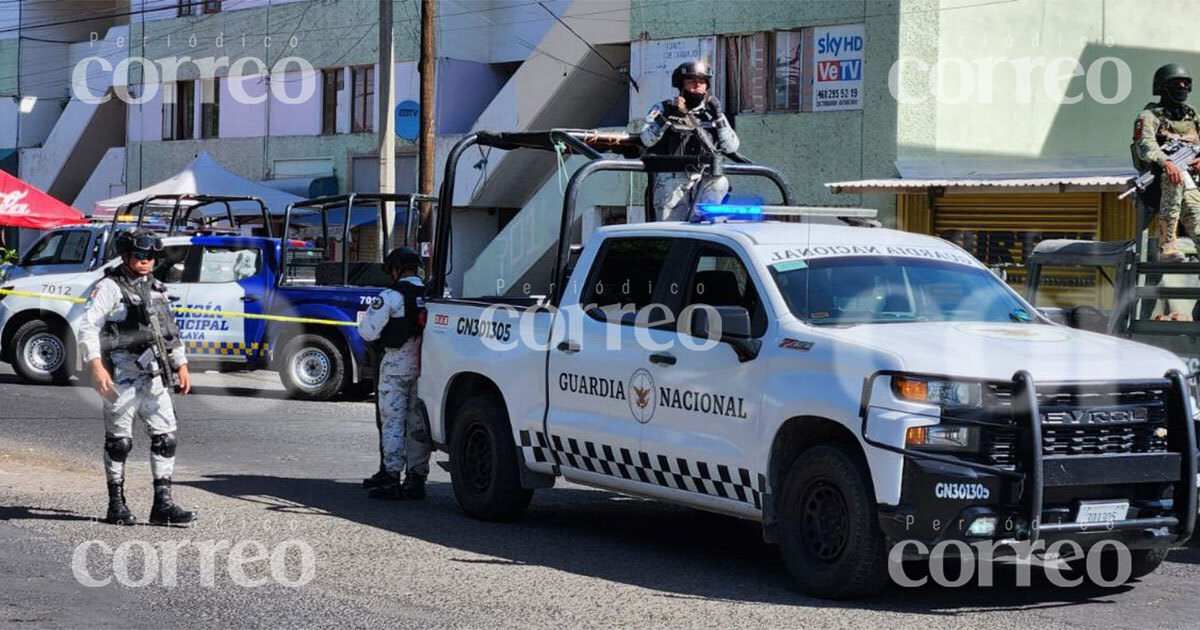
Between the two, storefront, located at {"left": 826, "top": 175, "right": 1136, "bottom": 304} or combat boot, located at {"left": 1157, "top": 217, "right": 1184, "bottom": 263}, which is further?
storefront, located at {"left": 826, "top": 175, "right": 1136, "bottom": 304}

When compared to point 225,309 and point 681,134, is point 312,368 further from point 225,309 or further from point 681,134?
point 681,134

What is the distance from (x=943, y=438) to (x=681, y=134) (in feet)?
15.5

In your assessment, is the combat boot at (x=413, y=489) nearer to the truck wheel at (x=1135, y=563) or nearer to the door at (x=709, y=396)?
the door at (x=709, y=396)

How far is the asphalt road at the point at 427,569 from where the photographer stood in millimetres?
7527

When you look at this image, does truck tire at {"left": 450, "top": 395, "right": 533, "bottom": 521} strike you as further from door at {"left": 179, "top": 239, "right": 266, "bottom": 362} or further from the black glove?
door at {"left": 179, "top": 239, "right": 266, "bottom": 362}

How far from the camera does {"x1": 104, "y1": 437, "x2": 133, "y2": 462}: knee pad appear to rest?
32.8 ft

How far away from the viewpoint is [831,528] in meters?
7.78

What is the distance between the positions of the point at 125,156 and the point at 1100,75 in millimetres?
26609

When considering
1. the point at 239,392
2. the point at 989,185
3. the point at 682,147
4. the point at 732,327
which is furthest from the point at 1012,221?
the point at 732,327

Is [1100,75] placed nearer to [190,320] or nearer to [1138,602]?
[190,320]

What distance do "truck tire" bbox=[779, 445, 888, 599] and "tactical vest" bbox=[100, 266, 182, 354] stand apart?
417 centimetres

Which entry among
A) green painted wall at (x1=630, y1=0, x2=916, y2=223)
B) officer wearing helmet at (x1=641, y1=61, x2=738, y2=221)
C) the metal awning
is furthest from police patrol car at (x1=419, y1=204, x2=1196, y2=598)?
green painted wall at (x1=630, y1=0, x2=916, y2=223)

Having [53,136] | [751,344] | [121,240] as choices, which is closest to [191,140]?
[53,136]

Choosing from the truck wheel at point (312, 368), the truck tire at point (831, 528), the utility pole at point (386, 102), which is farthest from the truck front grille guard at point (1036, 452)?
the utility pole at point (386, 102)
